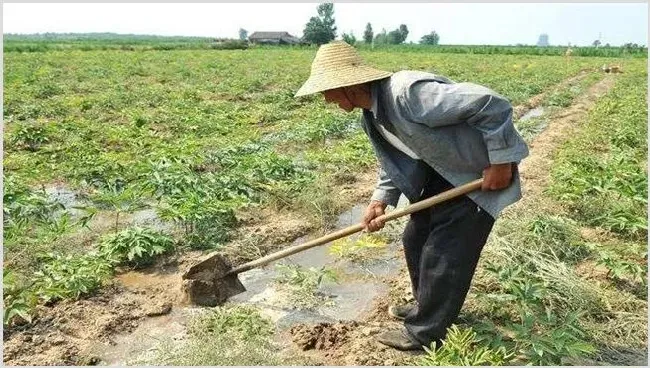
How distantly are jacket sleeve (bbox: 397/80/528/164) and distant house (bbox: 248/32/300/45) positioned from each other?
2457 inches

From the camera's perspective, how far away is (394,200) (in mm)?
3104

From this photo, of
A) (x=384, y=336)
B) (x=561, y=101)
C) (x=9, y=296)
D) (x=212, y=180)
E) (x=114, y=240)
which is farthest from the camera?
(x=561, y=101)

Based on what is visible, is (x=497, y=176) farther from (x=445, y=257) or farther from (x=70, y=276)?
(x=70, y=276)

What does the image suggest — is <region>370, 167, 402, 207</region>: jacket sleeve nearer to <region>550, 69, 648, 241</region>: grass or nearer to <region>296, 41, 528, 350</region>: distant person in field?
<region>296, 41, 528, 350</region>: distant person in field

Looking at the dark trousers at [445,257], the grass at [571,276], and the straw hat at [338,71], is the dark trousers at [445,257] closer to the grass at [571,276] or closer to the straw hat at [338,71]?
the grass at [571,276]

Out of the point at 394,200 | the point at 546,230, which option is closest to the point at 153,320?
the point at 394,200

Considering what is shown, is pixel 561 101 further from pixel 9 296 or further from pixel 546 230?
pixel 9 296

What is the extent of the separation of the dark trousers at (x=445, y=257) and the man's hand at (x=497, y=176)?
139 mm

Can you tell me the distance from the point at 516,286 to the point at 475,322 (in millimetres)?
296

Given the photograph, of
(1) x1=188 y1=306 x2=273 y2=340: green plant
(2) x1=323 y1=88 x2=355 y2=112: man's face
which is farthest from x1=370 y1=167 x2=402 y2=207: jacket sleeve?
(1) x1=188 y1=306 x2=273 y2=340: green plant

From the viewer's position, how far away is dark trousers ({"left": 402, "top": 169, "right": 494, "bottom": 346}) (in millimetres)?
2703

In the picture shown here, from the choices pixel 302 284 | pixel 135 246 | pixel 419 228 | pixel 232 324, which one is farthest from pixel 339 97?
pixel 135 246

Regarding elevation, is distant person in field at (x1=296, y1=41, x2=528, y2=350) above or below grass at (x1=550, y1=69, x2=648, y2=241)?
above

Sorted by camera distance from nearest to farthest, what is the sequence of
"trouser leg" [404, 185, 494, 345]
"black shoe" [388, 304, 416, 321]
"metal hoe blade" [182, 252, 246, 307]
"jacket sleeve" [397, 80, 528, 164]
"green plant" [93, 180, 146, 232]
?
1. "jacket sleeve" [397, 80, 528, 164]
2. "trouser leg" [404, 185, 494, 345]
3. "black shoe" [388, 304, 416, 321]
4. "metal hoe blade" [182, 252, 246, 307]
5. "green plant" [93, 180, 146, 232]
